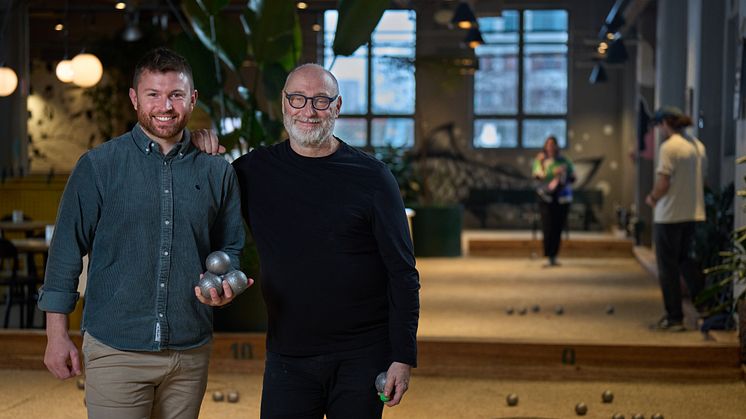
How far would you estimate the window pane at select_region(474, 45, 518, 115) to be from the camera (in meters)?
22.8

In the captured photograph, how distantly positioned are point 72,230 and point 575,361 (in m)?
4.38

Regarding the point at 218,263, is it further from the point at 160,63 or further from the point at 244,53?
the point at 244,53

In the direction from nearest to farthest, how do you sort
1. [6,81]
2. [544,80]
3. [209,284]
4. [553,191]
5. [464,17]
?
[209,284]
[6,81]
[464,17]
[553,191]
[544,80]

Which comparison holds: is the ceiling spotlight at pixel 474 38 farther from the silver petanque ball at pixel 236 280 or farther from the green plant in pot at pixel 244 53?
the silver petanque ball at pixel 236 280

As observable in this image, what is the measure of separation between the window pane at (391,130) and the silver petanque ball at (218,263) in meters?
20.4

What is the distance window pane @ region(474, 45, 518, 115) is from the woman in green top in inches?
341

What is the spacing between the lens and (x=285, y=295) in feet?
9.82

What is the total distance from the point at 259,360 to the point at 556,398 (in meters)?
1.78

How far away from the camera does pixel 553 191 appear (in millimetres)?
13695

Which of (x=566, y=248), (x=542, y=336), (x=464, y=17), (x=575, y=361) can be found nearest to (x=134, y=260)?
(x=575, y=361)

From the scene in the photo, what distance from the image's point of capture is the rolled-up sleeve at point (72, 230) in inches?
108

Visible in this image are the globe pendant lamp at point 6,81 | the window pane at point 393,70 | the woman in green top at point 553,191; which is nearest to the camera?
the globe pendant lamp at point 6,81

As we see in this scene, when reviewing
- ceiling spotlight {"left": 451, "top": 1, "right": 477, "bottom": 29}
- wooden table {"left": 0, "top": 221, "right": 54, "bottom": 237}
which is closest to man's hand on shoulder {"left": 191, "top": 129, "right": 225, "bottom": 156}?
wooden table {"left": 0, "top": 221, "right": 54, "bottom": 237}

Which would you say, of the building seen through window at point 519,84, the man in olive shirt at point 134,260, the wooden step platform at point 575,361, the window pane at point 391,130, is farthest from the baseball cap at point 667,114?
the window pane at point 391,130
